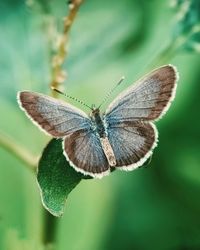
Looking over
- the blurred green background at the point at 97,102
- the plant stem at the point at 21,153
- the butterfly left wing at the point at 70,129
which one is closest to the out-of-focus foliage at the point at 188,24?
the blurred green background at the point at 97,102

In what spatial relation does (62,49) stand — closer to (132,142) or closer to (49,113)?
(49,113)

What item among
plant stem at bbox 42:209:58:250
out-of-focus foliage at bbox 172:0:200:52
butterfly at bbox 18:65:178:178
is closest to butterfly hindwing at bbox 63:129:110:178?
butterfly at bbox 18:65:178:178

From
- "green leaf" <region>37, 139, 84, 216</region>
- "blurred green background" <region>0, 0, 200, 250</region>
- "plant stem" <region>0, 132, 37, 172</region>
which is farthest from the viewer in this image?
"blurred green background" <region>0, 0, 200, 250</region>

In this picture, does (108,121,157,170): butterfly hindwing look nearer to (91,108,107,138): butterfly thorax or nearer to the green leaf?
(91,108,107,138): butterfly thorax

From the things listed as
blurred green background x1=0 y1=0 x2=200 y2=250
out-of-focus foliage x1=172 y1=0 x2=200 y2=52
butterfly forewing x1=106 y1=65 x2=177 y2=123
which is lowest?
blurred green background x1=0 y1=0 x2=200 y2=250

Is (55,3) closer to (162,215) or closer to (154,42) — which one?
(154,42)

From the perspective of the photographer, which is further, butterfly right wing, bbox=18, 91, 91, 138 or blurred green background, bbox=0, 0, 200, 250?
blurred green background, bbox=0, 0, 200, 250

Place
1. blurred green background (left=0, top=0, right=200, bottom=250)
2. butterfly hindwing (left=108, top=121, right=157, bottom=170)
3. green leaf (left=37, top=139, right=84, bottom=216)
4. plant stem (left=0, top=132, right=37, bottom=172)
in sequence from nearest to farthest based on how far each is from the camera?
1. green leaf (left=37, top=139, right=84, bottom=216)
2. butterfly hindwing (left=108, top=121, right=157, bottom=170)
3. plant stem (left=0, top=132, right=37, bottom=172)
4. blurred green background (left=0, top=0, right=200, bottom=250)

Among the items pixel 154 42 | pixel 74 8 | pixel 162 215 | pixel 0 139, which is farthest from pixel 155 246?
pixel 74 8
